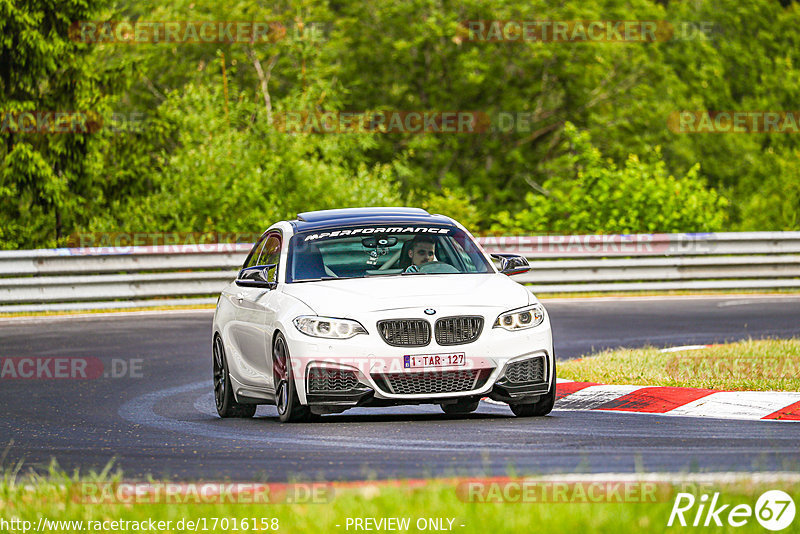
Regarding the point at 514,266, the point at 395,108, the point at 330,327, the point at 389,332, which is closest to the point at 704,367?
the point at 514,266

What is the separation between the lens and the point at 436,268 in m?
10.8

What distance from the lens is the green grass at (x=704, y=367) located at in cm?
1176

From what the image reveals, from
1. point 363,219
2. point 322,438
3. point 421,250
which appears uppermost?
point 363,219

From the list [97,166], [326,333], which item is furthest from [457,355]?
[97,166]

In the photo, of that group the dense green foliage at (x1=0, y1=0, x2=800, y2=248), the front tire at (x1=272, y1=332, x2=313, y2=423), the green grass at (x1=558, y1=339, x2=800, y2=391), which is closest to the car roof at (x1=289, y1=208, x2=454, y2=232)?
the front tire at (x1=272, y1=332, x2=313, y2=423)

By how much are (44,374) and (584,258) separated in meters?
11.3

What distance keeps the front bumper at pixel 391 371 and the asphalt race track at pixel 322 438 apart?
9.0 inches

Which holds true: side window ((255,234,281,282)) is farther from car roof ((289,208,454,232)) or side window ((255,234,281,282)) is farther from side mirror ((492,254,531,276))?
side mirror ((492,254,531,276))

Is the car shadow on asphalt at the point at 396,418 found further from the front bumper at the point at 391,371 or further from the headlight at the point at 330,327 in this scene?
the headlight at the point at 330,327

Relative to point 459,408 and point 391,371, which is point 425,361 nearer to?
point 391,371

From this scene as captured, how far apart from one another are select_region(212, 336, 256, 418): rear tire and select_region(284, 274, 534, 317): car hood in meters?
1.29

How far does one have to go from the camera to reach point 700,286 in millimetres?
23969

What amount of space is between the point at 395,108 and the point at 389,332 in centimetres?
3892

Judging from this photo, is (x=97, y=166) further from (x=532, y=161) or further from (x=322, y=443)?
(x=532, y=161)
